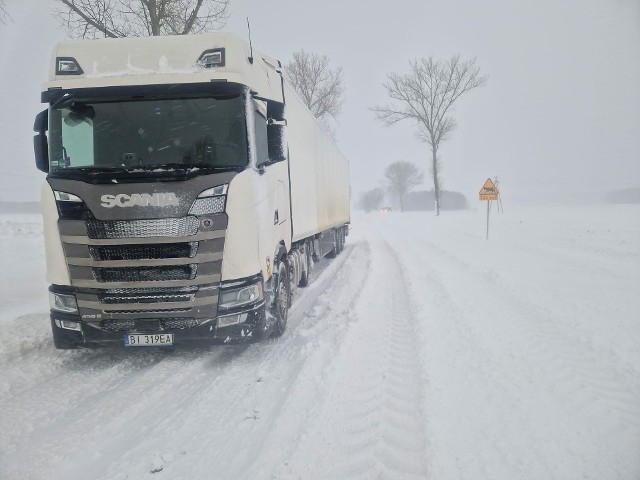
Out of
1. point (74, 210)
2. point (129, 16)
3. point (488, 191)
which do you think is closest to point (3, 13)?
point (129, 16)

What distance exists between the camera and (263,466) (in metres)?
2.39

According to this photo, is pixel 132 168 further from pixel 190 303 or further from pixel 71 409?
pixel 71 409

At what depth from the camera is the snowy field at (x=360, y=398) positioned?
2.39 metres

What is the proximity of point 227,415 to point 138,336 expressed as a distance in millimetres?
1411

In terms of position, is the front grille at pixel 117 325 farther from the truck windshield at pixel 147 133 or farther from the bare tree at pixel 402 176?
the bare tree at pixel 402 176

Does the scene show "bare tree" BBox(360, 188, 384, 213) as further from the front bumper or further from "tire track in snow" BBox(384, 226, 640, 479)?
→ the front bumper

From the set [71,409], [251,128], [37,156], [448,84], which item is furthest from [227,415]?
[448,84]

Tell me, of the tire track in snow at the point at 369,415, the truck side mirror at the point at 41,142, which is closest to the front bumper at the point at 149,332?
the tire track in snow at the point at 369,415

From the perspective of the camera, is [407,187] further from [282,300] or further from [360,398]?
[360,398]

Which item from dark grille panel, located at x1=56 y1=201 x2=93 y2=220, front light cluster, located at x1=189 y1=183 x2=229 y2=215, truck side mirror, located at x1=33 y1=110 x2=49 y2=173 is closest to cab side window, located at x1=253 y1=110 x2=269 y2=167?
front light cluster, located at x1=189 y1=183 x2=229 y2=215

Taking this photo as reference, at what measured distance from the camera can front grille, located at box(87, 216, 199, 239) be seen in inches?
141

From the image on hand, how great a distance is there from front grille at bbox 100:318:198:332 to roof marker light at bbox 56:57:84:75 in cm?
277

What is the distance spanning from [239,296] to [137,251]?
1120mm

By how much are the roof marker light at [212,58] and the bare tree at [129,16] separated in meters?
9.83
